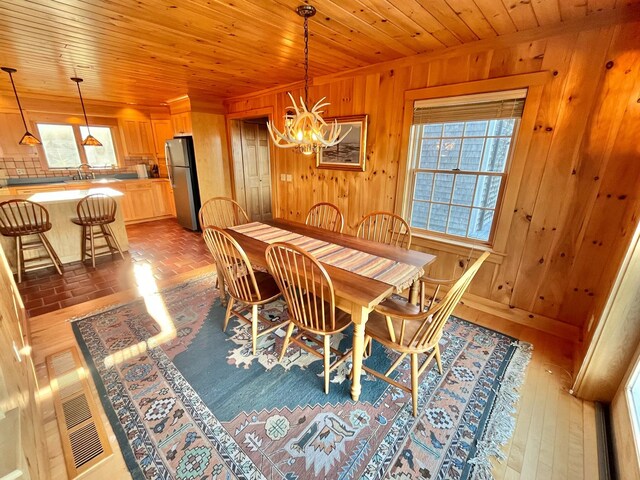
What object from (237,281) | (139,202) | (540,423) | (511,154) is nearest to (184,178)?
(139,202)

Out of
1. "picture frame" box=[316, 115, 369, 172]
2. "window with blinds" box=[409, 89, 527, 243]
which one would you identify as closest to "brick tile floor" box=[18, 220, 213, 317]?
"picture frame" box=[316, 115, 369, 172]

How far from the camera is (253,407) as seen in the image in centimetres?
164

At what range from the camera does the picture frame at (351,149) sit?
307 centimetres

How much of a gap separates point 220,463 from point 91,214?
377 cm

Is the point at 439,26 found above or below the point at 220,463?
above

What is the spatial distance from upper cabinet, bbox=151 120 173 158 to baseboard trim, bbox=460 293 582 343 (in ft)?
20.9

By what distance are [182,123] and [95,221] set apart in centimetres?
231

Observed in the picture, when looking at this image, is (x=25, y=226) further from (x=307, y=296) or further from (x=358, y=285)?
(x=358, y=285)

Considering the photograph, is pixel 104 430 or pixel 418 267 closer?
pixel 104 430

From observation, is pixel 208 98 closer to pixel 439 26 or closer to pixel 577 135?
pixel 439 26

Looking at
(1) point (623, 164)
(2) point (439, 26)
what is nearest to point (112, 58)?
(2) point (439, 26)

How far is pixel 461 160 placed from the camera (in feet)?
8.35

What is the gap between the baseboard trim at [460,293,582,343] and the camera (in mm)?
2219

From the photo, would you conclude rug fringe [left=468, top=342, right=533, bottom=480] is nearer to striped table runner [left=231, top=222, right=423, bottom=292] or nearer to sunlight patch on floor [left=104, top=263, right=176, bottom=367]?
striped table runner [left=231, top=222, right=423, bottom=292]
